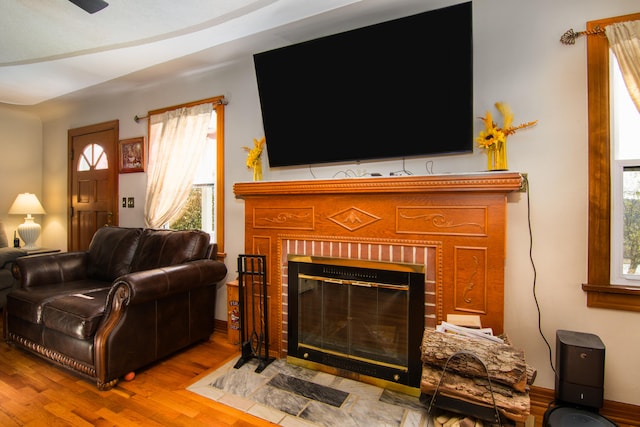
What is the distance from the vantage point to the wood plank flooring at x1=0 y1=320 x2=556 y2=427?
1.83 metres

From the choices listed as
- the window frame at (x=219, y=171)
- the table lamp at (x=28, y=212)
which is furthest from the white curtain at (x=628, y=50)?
the table lamp at (x=28, y=212)

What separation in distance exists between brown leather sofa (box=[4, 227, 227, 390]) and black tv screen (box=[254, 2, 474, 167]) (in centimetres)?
123

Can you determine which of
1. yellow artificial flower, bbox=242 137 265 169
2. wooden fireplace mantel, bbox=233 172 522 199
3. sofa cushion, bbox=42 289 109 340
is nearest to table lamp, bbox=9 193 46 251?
sofa cushion, bbox=42 289 109 340

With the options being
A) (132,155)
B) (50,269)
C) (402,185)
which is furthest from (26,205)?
(402,185)

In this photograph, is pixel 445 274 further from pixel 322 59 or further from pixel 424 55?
pixel 322 59

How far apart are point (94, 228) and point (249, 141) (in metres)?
2.79

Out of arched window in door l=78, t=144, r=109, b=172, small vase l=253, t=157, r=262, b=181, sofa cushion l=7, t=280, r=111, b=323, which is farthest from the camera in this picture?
arched window in door l=78, t=144, r=109, b=172

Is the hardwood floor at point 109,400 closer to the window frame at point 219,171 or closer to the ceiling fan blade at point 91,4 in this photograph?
the window frame at point 219,171

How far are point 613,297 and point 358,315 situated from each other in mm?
1511

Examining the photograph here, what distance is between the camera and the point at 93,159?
4.27 meters

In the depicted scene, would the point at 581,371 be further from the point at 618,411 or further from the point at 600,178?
the point at 600,178

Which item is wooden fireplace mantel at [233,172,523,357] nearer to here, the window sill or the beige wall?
the window sill

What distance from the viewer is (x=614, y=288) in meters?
1.81

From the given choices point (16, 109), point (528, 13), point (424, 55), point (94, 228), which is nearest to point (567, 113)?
point (528, 13)
